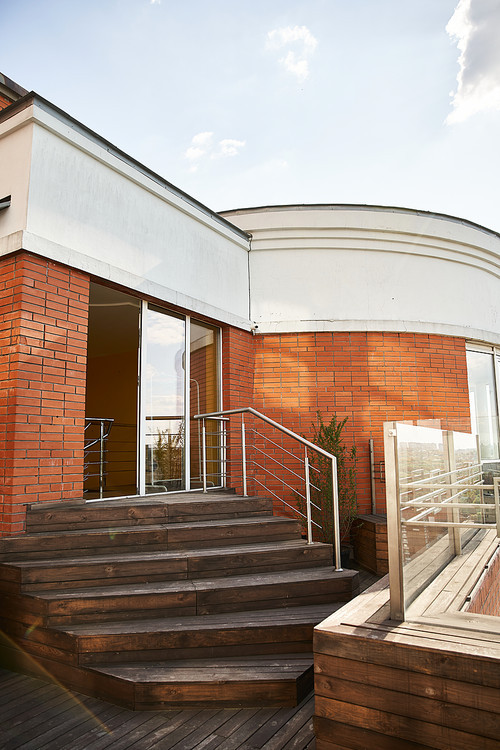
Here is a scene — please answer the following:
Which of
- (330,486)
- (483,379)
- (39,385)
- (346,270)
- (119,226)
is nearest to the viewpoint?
(39,385)

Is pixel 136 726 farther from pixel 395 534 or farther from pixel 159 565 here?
pixel 395 534

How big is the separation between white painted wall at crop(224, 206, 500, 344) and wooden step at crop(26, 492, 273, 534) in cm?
281

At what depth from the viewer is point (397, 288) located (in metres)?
7.32

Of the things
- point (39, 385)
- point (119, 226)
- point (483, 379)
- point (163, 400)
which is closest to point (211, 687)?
point (39, 385)

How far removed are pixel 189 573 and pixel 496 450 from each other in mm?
3736

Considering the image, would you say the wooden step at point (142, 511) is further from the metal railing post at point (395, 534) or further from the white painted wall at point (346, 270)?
the white painted wall at point (346, 270)

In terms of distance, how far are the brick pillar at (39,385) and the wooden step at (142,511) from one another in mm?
133

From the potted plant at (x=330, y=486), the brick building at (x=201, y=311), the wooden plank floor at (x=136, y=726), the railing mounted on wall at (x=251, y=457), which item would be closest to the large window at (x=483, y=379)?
the brick building at (x=201, y=311)

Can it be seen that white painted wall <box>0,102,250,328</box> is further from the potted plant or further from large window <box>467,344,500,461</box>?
large window <box>467,344,500,461</box>

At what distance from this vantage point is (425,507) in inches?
108

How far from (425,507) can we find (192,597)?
1.86 m

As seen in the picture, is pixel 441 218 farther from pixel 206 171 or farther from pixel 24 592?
pixel 24 592

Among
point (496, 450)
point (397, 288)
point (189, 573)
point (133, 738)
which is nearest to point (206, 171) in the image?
point (397, 288)

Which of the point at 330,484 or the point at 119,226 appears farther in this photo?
the point at 330,484
